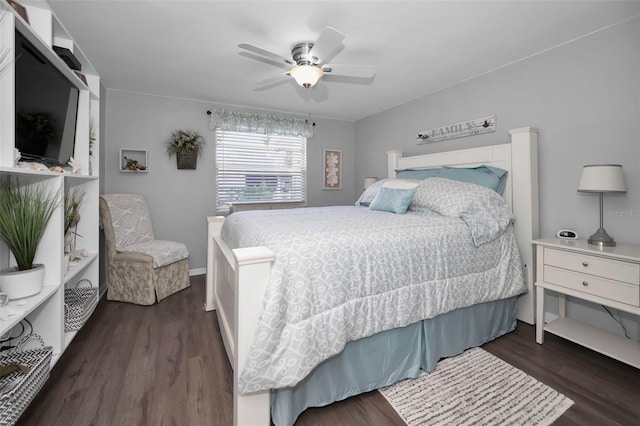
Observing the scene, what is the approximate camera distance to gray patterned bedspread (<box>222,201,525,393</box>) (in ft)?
4.07

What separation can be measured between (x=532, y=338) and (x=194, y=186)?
157 inches

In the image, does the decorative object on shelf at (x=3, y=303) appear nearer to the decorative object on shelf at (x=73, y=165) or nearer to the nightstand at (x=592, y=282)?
the decorative object on shelf at (x=73, y=165)

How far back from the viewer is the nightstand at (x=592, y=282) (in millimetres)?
1691

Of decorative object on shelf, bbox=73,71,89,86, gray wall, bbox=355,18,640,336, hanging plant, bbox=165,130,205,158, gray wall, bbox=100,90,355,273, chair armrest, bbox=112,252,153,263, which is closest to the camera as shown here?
gray wall, bbox=355,18,640,336

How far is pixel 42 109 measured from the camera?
1669 mm

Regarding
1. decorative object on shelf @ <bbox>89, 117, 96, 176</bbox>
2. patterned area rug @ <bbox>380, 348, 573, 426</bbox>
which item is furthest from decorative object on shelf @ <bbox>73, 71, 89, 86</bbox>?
patterned area rug @ <bbox>380, 348, 573, 426</bbox>

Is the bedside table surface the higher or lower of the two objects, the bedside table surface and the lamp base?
the lower

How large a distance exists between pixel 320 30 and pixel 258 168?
7.84 ft

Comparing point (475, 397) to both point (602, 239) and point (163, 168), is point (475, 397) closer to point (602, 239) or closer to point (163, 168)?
point (602, 239)

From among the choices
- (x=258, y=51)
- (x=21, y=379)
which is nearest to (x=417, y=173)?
(x=258, y=51)

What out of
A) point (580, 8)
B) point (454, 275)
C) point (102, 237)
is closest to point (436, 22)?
point (580, 8)

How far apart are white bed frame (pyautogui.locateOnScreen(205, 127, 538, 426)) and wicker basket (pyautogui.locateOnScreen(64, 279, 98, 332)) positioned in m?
0.86

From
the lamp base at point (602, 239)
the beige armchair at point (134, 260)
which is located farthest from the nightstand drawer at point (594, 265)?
the beige armchair at point (134, 260)

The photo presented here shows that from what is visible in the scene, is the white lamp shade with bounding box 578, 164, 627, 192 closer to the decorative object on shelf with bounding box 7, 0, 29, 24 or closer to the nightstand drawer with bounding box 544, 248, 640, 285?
the nightstand drawer with bounding box 544, 248, 640, 285
